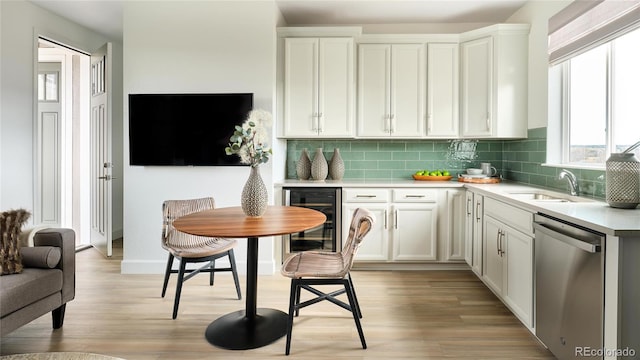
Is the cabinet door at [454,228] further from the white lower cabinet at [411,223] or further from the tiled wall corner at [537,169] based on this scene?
the tiled wall corner at [537,169]

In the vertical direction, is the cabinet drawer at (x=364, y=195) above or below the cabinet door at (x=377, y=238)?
above

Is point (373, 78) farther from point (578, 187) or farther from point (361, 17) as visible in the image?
point (578, 187)

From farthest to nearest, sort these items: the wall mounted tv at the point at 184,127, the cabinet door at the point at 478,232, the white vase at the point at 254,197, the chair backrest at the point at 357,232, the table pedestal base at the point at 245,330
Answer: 1. the wall mounted tv at the point at 184,127
2. the cabinet door at the point at 478,232
3. the white vase at the point at 254,197
4. the table pedestal base at the point at 245,330
5. the chair backrest at the point at 357,232

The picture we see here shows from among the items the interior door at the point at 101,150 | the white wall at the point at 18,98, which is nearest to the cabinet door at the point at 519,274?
the interior door at the point at 101,150

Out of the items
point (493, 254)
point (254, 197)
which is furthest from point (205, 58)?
point (493, 254)

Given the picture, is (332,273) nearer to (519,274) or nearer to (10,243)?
(519,274)

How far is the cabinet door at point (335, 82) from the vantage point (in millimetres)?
4145

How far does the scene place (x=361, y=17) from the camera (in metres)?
4.43

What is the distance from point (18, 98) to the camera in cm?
390

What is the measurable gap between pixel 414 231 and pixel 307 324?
1.68m

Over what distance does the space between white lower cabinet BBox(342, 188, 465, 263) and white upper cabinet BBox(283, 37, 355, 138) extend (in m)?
0.80

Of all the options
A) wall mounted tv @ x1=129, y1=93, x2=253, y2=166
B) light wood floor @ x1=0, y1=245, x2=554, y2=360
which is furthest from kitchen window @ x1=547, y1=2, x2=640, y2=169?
wall mounted tv @ x1=129, y1=93, x2=253, y2=166

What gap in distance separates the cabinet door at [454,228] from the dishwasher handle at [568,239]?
1.59 metres

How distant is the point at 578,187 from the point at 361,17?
2.73 meters
